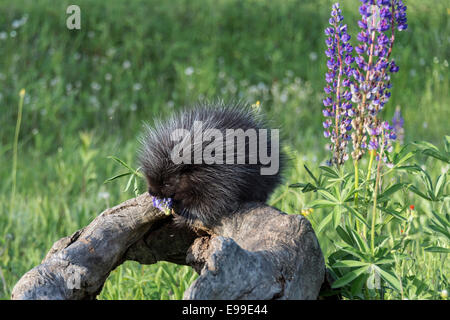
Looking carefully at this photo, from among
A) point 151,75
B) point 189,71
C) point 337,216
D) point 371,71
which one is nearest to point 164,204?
point 337,216

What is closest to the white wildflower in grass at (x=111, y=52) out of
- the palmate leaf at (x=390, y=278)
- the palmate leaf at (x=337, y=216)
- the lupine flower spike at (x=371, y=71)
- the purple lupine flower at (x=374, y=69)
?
the lupine flower spike at (x=371, y=71)

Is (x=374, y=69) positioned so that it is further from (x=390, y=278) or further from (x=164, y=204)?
(x=164, y=204)

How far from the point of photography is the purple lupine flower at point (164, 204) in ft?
8.10

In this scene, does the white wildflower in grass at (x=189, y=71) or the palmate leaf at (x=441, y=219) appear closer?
the palmate leaf at (x=441, y=219)

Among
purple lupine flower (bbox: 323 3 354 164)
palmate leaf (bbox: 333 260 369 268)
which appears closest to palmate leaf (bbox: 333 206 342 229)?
palmate leaf (bbox: 333 260 369 268)

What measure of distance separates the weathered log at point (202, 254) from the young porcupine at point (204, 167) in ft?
0.32

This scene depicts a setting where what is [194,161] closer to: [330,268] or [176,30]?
[330,268]

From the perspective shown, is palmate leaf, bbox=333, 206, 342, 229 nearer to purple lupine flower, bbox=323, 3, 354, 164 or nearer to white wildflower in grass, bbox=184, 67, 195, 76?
purple lupine flower, bbox=323, 3, 354, 164

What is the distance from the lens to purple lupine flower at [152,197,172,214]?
8.10 ft

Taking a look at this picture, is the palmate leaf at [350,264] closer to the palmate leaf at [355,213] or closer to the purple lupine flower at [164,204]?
the palmate leaf at [355,213]

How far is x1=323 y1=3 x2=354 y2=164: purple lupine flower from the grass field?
2259 millimetres

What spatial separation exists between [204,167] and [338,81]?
638 millimetres

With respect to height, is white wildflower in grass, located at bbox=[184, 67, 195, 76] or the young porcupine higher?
white wildflower in grass, located at bbox=[184, 67, 195, 76]
